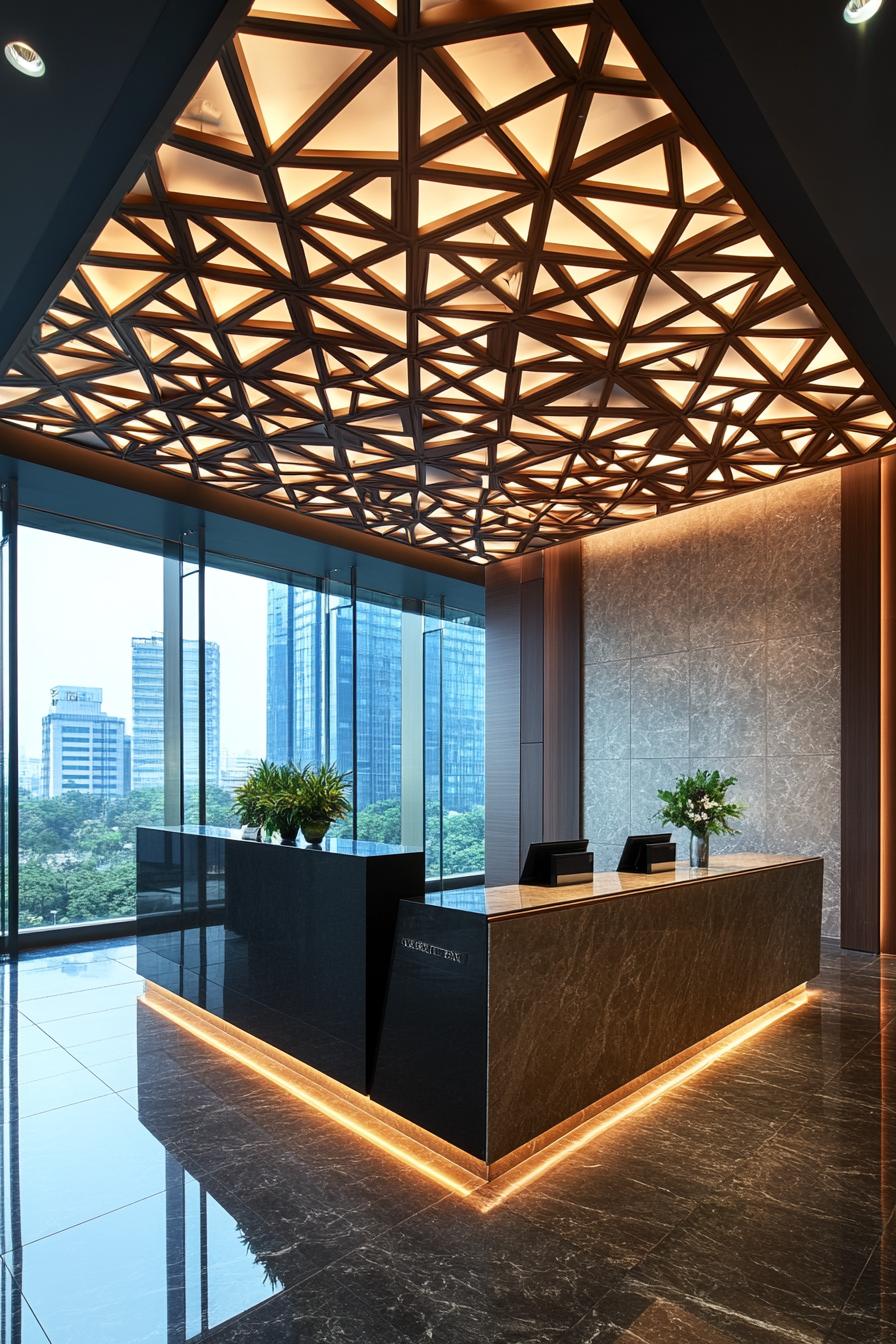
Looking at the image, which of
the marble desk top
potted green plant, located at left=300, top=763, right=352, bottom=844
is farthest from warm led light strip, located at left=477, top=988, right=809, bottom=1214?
potted green plant, located at left=300, top=763, right=352, bottom=844

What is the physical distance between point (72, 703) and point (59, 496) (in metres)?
2.18

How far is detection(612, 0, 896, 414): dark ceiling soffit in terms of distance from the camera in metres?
3.10

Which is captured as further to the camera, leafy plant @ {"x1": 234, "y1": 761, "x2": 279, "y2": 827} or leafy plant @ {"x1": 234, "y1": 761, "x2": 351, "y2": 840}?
leafy plant @ {"x1": 234, "y1": 761, "x2": 279, "y2": 827}

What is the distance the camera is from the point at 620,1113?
13.1 ft

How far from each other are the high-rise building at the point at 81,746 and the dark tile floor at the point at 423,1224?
165 inches

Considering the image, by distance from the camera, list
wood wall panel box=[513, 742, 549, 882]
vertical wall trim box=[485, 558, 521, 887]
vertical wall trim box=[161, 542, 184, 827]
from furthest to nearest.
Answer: vertical wall trim box=[485, 558, 521, 887], wood wall panel box=[513, 742, 549, 882], vertical wall trim box=[161, 542, 184, 827]

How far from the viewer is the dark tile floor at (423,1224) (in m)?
2.49

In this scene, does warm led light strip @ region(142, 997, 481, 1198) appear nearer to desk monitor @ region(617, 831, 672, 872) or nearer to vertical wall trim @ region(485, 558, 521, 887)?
desk monitor @ region(617, 831, 672, 872)

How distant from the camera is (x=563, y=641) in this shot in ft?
36.6

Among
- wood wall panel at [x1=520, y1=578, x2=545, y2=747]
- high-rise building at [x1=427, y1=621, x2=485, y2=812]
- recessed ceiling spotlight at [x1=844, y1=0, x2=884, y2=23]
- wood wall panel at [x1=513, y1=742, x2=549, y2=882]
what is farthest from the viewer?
high-rise building at [x1=427, y1=621, x2=485, y2=812]

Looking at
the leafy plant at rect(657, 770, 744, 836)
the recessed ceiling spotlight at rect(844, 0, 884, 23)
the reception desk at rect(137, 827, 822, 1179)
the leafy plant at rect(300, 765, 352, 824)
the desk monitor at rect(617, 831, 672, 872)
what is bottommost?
the reception desk at rect(137, 827, 822, 1179)

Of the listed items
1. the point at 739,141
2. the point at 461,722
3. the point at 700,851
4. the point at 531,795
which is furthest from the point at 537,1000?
the point at 461,722

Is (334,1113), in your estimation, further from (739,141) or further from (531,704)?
(531,704)

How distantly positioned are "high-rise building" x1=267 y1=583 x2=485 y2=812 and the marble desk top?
6343mm
